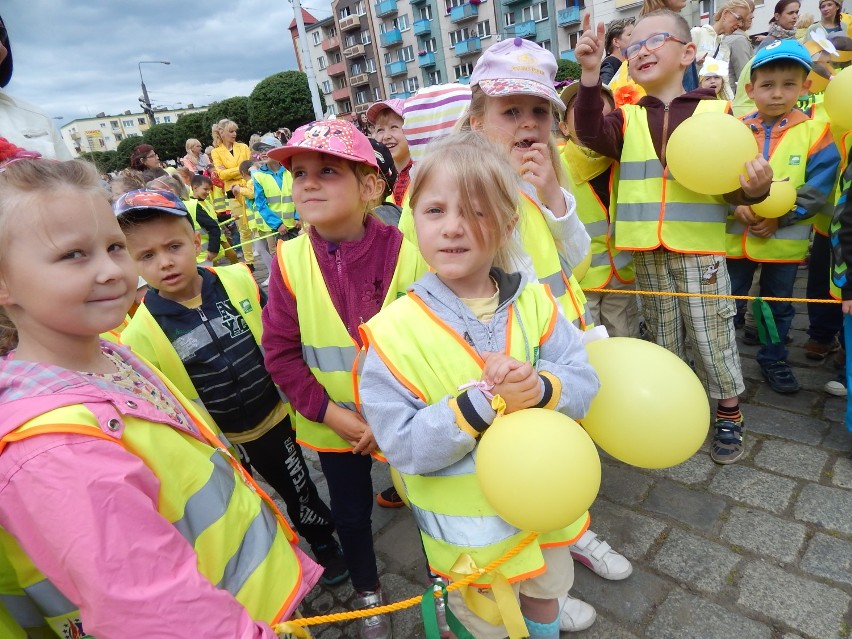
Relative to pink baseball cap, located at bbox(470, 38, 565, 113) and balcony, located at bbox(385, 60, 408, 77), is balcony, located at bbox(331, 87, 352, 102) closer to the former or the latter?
balcony, located at bbox(385, 60, 408, 77)

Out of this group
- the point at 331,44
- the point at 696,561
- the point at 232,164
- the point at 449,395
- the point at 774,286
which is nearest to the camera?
the point at 449,395

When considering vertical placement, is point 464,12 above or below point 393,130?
above

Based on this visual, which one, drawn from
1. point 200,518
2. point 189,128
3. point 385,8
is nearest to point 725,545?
point 200,518

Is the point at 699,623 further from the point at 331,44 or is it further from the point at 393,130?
the point at 331,44

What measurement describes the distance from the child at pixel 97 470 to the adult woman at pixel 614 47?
4807 mm

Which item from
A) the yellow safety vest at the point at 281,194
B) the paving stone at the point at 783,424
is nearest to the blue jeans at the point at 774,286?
the paving stone at the point at 783,424

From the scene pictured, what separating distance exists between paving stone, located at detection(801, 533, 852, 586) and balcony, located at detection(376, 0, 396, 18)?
2147 inches

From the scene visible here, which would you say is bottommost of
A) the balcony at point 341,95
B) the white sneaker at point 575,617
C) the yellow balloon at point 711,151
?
the white sneaker at point 575,617

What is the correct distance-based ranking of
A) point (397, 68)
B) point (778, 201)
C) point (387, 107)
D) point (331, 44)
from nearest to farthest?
point (778, 201) < point (387, 107) < point (397, 68) < point (331, 44)

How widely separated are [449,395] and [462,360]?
10 centimetres

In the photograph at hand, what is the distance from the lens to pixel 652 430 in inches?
60.1

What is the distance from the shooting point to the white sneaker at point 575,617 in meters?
1.98

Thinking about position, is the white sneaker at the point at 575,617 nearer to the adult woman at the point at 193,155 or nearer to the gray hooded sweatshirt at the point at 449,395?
the gray hooded sweatshirt at the point at 449,395

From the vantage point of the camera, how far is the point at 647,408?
1.54 meters
